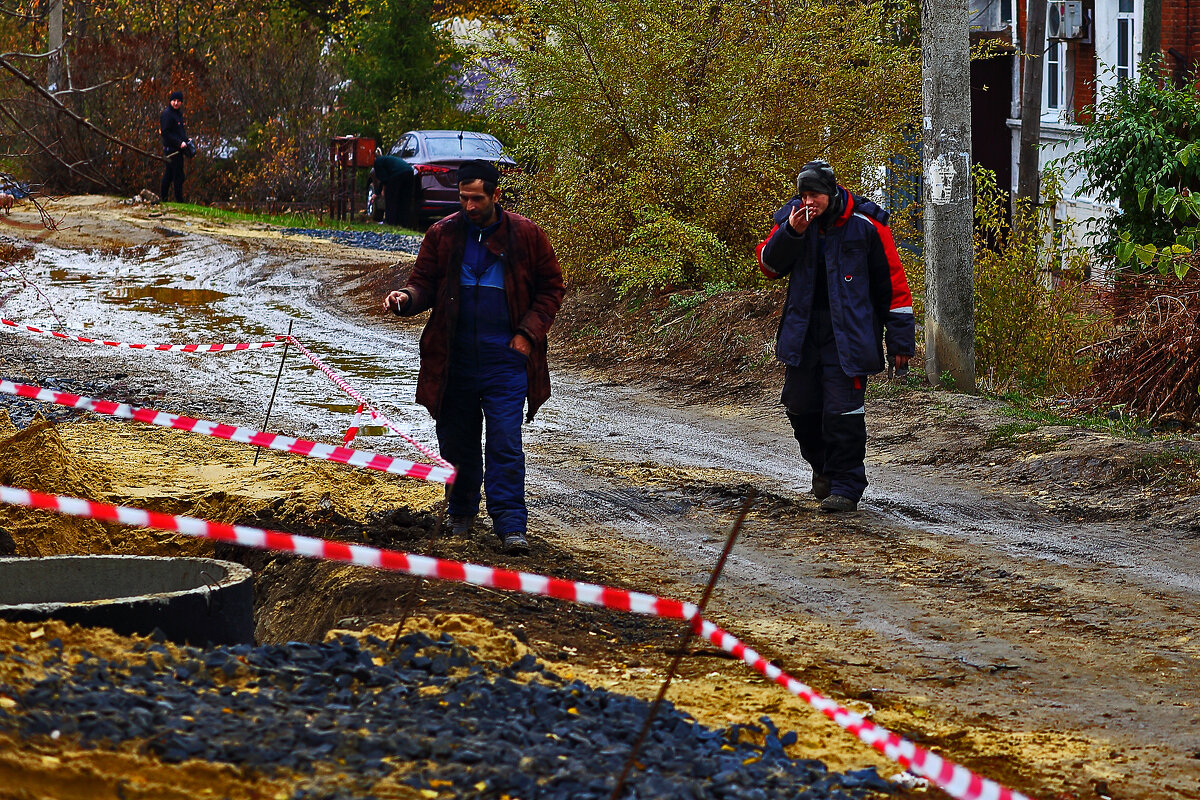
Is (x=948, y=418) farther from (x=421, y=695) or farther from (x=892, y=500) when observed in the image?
(x=421, y=695)

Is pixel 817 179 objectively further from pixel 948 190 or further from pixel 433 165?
pixel 433 165

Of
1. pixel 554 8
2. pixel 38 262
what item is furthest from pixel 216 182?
pixel 554 8

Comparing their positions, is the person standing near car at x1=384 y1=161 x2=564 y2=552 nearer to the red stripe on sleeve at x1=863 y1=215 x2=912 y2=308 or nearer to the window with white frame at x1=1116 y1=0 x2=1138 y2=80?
the red stripe on sleeve at x1=863 y1=215 x2=912 y2=308

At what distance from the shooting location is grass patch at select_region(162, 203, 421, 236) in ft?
84.0

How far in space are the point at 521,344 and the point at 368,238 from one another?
58.1 feet

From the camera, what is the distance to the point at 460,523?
23.2 ft

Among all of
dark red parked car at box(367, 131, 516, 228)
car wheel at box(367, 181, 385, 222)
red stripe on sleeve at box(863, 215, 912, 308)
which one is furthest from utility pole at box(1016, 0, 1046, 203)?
red stripe on sleeve at box(863, 215, 912, 308)

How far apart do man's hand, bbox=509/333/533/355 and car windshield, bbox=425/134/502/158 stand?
62.1 feet

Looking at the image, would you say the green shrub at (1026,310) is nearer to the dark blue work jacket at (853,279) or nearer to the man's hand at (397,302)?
the dark blue work jacket at (853,279)

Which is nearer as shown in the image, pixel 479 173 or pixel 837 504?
pixel 479 173

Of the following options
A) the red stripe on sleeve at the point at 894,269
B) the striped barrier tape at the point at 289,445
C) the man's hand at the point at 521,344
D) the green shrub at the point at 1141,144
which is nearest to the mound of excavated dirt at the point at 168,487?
the striped barrier tape at the point at 289,445

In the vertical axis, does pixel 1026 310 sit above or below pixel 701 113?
below

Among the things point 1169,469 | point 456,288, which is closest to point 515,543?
point 456,288

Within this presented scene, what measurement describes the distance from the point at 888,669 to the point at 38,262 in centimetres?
1949
